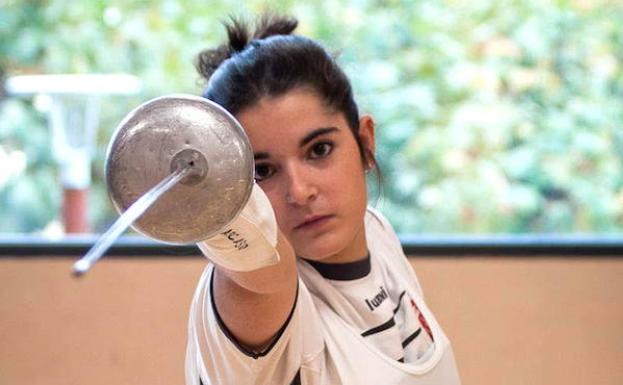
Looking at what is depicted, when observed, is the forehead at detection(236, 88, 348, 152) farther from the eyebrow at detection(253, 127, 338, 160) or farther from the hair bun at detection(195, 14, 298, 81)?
the hair bun at detection(195, 14, 298, 81)

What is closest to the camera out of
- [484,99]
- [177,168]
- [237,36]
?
[177,168]

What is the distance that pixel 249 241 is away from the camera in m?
0.70

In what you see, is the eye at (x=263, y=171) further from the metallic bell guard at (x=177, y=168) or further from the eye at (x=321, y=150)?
the metallic bell guard at (x=177, y=168)

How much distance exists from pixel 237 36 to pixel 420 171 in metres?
1.27

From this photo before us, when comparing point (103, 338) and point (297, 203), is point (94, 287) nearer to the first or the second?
point (103, 338)

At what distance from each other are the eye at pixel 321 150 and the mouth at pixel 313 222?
A: 6cm

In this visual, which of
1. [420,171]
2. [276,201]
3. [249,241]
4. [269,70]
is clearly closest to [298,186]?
[276,201]

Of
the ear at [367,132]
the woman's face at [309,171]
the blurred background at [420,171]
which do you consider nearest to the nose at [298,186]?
the woman's face at [309,171]

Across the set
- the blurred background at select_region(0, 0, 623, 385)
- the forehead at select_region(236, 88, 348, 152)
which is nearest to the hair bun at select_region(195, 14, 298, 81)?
the forehead at select_region(236, 88, 348, 152)

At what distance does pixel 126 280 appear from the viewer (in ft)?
7.33

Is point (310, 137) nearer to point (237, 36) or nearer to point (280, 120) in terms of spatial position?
point (280, 120)

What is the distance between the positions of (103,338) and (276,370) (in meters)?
1.47

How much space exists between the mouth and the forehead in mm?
76

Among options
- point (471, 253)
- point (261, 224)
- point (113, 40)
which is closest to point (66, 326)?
point (113, 40)
